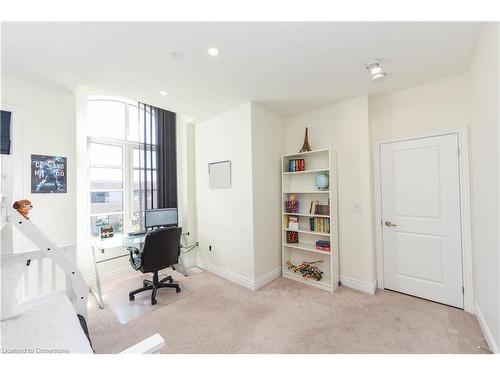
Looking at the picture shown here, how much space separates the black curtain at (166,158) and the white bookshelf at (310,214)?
1.92 meters

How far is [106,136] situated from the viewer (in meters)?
3.24

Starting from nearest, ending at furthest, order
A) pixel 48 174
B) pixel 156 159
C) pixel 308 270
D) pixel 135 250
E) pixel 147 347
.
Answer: pixel 147 347
pixel 48 174
pixel 135 250
pixel 308 270
pixel 156 159

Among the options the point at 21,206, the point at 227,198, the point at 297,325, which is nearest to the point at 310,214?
the point at 227,198

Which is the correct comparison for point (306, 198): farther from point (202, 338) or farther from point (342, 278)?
point (202, 338)

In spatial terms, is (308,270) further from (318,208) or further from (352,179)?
(352,179)

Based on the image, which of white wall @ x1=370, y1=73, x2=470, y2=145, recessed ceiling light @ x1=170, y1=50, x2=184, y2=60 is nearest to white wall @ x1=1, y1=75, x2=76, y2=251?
recessed ceiling light @ x1=170, y1=50, x2=184, y2=60

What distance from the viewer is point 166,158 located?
11.9ft

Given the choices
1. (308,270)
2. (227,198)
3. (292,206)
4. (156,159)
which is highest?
(156,159)

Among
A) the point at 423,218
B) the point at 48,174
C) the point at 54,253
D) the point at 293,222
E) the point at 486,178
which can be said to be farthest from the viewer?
the point at 293,222

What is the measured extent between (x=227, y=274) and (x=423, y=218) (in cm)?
264

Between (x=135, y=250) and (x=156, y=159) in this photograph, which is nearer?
(x=135, y=250)

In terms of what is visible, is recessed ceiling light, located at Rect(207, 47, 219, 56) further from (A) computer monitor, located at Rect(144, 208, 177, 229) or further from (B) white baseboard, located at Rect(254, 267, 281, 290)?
(B) white baseboard, located at Rect(254, 267, 281, 290)
